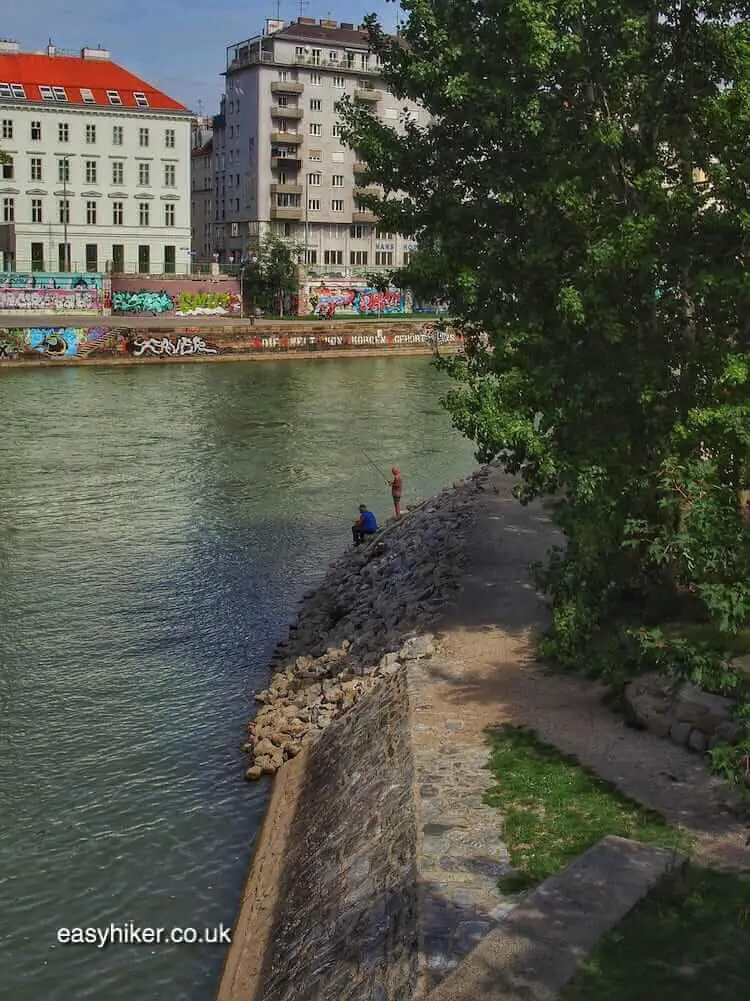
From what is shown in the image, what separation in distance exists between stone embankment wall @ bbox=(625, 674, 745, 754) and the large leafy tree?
2.68 ft

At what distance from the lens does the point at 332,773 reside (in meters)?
16.8

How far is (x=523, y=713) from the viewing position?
16.5m

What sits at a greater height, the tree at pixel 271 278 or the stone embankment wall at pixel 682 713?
the tree at pixel 271 278

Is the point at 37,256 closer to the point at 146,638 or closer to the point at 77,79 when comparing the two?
the point at 77,79

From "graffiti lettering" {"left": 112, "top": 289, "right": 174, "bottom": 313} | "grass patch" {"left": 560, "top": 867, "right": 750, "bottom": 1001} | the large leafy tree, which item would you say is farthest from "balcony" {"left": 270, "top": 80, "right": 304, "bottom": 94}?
"grass patch" {"left": 560, "top": 867, "right": 750, "bottom": 1001}

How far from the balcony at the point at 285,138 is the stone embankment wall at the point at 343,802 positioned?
88.1 m

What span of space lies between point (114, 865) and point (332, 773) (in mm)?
3137

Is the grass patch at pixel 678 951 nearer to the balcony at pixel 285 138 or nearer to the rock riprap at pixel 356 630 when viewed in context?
the rock riprap at pixel 356 630

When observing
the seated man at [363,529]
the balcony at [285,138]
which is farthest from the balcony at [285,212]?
the seated man at [363,529]

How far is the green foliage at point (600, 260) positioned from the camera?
16.2 m

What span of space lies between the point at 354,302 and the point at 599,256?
87.9 metres

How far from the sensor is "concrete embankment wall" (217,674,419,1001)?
11.6 metres

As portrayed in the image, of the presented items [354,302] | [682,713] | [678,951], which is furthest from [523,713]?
[354,302]

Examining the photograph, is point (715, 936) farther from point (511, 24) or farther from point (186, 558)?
point (186, 558)
